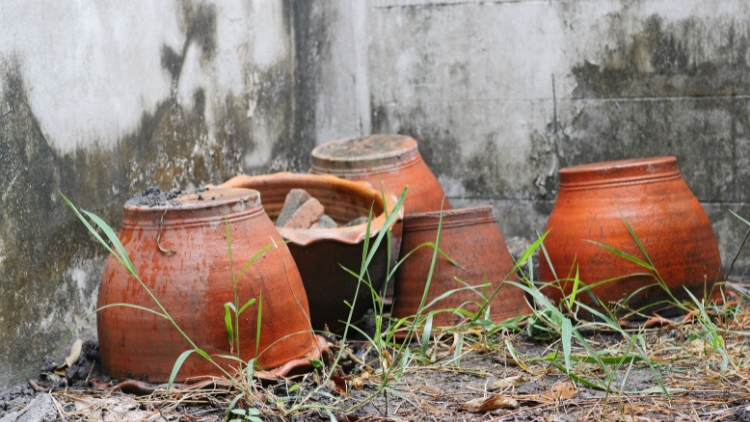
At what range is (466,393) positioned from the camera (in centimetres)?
254

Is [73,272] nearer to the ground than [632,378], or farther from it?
farther from it

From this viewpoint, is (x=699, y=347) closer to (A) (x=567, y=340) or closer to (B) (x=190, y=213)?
(A) (x=567, y=340)

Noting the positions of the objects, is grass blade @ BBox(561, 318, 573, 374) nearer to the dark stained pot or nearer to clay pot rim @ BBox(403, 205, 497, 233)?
clay pot rim @ BBox(403, 205, 497, 233)

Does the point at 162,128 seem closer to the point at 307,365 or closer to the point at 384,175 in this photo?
the point at 384,175

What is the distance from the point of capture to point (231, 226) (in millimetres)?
2547

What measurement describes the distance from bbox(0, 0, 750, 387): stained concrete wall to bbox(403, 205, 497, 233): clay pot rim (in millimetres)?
1018

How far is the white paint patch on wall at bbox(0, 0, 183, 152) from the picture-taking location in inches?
Answer: 107

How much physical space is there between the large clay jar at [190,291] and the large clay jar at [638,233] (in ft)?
4.22

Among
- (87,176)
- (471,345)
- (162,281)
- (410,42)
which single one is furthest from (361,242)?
(410,42)

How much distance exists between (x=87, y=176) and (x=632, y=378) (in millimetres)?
1924

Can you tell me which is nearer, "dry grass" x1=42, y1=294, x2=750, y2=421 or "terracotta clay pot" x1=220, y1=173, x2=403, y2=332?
"dry grass" x1=42, y1=294, x2=750, y2=421

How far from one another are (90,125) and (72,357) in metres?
0.81

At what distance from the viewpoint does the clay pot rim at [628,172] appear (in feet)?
10.9

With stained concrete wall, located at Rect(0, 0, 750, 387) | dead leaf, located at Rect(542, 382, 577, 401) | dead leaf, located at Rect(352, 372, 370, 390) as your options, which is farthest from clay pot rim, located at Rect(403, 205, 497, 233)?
stained concrete wall, located at Rect(0, 0, 750, 387)
